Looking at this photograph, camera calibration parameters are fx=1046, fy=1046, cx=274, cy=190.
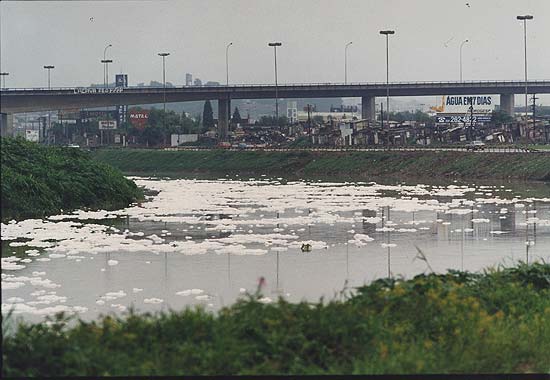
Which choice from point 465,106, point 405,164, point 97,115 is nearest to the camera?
point 97,115

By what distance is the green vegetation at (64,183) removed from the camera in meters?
18.6

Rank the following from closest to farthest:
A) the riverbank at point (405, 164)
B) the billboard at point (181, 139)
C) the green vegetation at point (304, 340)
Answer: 1. the green vegetation at point (304, 340)
2. the billboard at point (181, 139)
3. the riverbank at point (405, 164)

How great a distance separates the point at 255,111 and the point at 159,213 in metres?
8.63

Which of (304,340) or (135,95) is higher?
(135,95)

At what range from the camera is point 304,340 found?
646 centimetres

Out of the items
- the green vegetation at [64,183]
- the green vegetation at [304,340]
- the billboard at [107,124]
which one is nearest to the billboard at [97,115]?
the billboard at [107,124]

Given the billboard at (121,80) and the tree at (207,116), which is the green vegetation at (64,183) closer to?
the tree at (207,116)

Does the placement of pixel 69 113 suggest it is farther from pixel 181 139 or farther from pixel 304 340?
pixel 304 340

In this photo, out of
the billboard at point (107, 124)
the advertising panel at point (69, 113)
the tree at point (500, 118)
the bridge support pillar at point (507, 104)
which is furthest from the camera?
the tree at point (500, 118)

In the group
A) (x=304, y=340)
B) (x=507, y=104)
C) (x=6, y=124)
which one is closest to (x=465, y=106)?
(x=507, y=104)

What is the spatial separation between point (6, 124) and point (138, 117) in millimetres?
2968

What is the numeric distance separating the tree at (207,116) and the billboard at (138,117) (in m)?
0.60

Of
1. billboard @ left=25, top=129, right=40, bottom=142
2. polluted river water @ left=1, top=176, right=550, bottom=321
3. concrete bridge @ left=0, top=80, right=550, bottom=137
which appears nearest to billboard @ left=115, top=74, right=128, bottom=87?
concrete bridge @ left=0, top=80, right=550, bottom=137

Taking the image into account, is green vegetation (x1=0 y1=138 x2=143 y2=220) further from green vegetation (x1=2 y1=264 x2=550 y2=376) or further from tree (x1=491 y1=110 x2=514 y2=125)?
tree (x1=491 y1=110 x2=514 y2=125)
